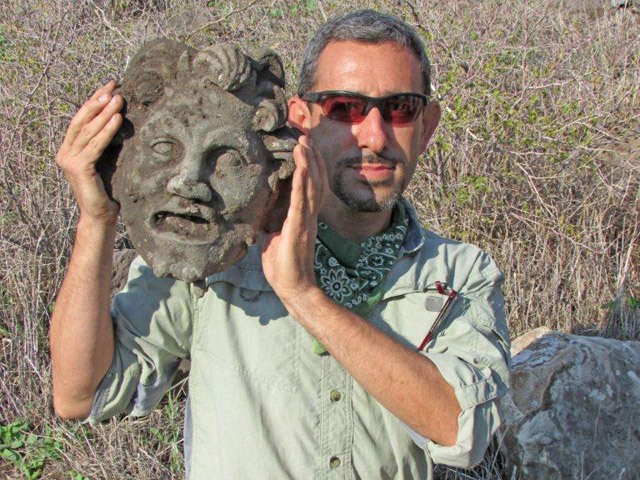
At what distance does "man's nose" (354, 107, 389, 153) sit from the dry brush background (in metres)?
1.86

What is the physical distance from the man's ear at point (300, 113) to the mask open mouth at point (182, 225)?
56cm

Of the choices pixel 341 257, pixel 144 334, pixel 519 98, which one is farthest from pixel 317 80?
pixel 519 98

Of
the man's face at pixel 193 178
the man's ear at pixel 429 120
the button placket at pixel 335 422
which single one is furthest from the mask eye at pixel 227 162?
the man's ear at pixel 429 120

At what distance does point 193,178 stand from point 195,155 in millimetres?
60

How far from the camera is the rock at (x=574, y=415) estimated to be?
3430mm

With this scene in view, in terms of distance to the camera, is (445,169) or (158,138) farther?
(445,169)

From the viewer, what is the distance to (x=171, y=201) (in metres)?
1.86

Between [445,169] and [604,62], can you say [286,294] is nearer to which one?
[445,169]

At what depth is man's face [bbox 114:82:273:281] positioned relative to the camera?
1.87 metres

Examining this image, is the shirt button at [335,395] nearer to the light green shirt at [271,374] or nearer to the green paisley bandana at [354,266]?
the light green shirt at [271,374]

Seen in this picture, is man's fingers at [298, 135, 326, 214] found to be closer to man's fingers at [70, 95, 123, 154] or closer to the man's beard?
the man's beard

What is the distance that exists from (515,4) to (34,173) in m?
3.95

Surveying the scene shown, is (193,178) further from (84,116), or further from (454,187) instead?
(454,187)

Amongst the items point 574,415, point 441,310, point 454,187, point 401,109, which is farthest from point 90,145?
point 454,187
